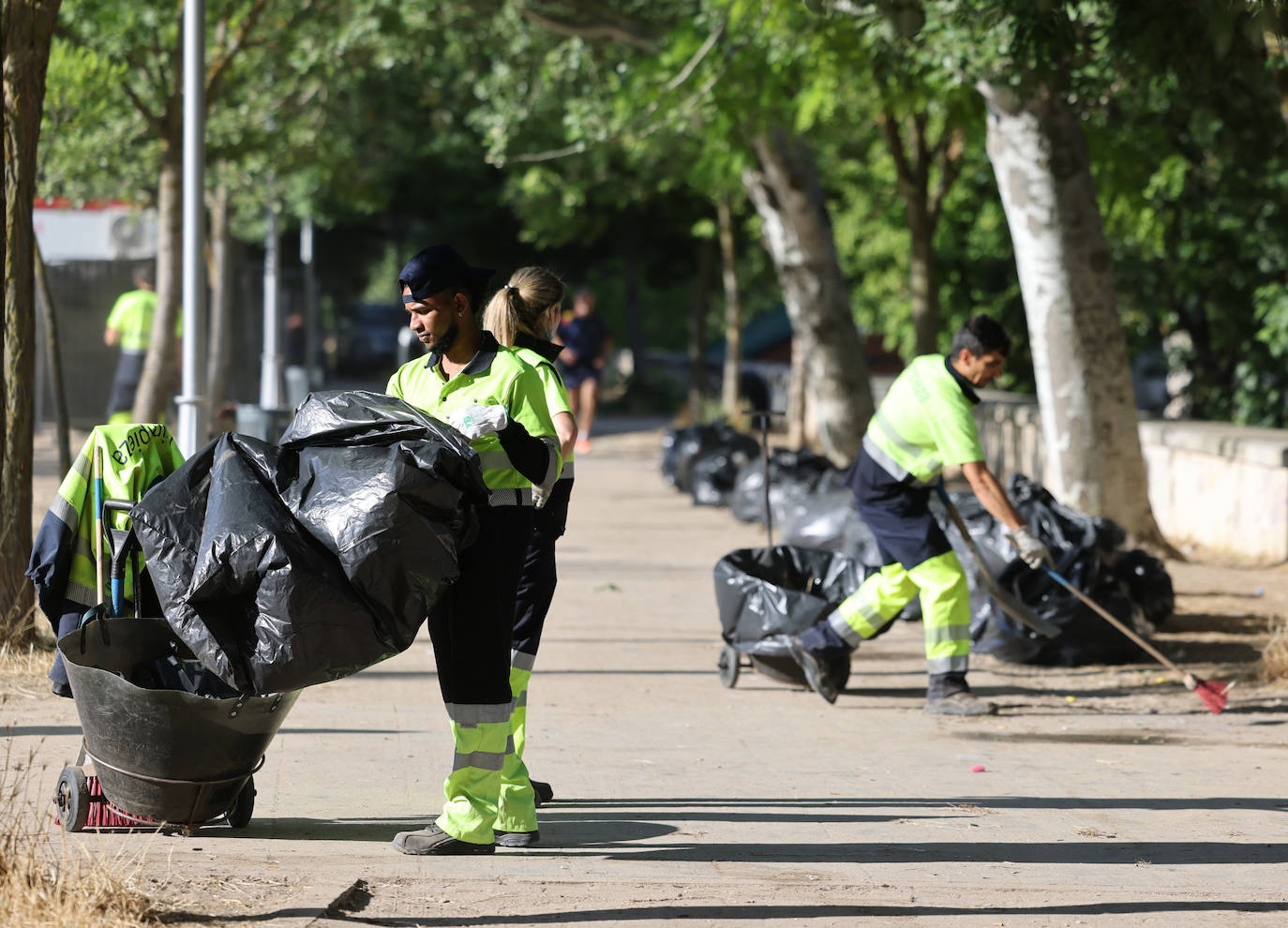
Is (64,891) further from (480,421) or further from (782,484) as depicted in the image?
(782,484)

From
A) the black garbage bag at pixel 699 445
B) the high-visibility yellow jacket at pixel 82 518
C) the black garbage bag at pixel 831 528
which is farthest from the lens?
the black garbage bag at pixel 699 445

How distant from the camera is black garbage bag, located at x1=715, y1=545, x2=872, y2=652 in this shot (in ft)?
23.8

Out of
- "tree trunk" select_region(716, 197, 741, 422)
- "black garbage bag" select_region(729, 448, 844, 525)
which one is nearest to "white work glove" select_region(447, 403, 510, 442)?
"black garbage bag" select_region(729, 448, 844, 525)

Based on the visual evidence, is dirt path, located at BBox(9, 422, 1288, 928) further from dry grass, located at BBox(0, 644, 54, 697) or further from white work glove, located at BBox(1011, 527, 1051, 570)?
white work glove, located at BBox(1011, 527, 1051, 570)

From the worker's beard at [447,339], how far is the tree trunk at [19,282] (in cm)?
342

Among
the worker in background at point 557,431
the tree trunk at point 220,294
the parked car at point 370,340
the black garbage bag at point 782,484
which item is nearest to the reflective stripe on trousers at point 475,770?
the worker in background at point 557,431

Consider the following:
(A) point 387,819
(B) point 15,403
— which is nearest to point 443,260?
(A) point 387,819

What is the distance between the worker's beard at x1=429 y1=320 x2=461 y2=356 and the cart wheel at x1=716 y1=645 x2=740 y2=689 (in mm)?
3182

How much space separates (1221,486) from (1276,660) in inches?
193

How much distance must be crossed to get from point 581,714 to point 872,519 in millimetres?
1531

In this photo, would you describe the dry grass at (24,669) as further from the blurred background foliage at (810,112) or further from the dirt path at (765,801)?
the blurred background foliage at (810,112)

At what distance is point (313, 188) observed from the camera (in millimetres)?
26203

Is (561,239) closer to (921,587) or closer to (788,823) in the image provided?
(921,587)

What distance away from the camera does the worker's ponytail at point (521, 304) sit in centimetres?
530
